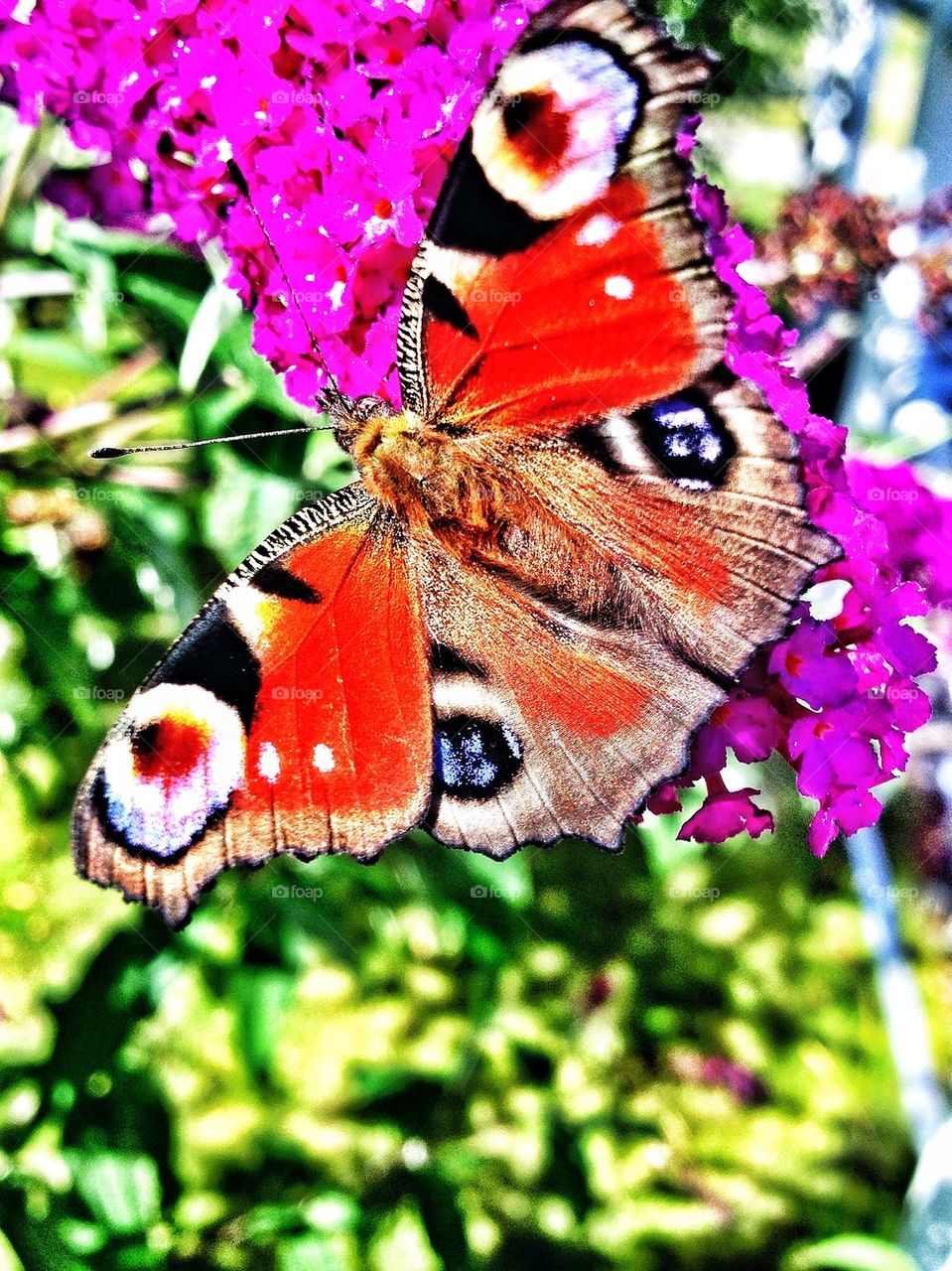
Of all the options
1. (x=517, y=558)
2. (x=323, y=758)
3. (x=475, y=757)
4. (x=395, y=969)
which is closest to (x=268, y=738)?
(x=323, y=758)

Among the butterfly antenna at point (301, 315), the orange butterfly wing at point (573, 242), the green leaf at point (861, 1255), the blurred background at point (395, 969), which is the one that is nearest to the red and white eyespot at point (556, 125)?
the orange butterfly wing at point (573, 242)

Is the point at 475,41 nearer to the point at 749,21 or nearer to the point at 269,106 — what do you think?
the point at 269,106

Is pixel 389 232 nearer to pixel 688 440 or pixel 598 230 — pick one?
pixel 598 230

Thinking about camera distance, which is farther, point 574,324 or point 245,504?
point 245,504

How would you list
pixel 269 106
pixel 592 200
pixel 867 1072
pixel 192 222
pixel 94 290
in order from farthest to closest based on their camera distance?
pixel 867 1072
pixel 94 290
pixel 192 222
pixel 269 106
pixel 592 200

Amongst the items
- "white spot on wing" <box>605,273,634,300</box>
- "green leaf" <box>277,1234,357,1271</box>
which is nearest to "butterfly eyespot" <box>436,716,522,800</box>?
"white spot on wing" <box>605,273,634,300</box>

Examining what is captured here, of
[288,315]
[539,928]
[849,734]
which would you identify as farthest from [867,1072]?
[288,315]
